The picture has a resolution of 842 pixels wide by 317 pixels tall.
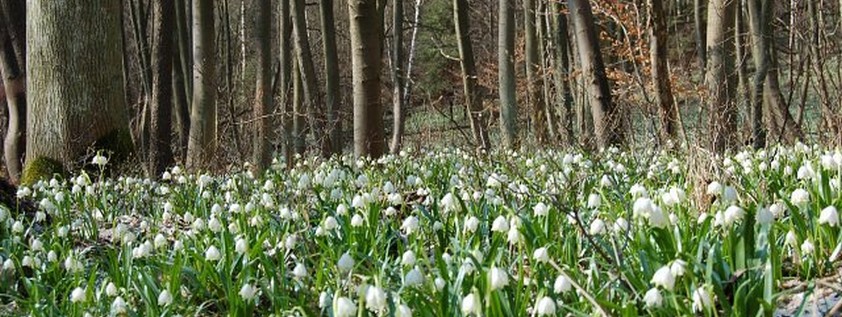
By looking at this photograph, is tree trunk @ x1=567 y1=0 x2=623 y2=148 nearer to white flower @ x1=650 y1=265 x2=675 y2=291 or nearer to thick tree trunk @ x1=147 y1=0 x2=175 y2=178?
thick tree trunk @ x1=147 y1=0 x2=175 y2=178

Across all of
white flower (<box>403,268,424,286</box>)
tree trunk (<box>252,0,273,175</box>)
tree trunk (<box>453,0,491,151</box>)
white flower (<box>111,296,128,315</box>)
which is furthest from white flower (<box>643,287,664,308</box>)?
tree trunk (<box>453,0,491,151</box>)

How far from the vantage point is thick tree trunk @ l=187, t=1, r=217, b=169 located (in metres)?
9.95

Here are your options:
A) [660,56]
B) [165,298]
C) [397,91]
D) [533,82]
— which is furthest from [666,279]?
[397,91]

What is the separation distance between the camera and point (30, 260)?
373 centimetres

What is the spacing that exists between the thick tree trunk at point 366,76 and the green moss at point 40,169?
298 cm

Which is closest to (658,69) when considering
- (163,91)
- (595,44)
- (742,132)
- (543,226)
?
(742,132)

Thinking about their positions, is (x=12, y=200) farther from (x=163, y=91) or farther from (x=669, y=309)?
(x=163, y=91)

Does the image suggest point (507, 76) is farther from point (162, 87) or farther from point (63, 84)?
point (63, 84)

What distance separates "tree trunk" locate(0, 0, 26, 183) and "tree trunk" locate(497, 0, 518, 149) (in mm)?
6011

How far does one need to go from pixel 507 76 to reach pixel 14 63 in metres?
6.52

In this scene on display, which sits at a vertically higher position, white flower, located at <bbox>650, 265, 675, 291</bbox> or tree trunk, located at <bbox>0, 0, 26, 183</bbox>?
tree trunk, located at <bbox>0, 0, 26, 183</bbox>

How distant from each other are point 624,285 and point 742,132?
522cm

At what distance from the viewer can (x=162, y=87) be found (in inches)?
468

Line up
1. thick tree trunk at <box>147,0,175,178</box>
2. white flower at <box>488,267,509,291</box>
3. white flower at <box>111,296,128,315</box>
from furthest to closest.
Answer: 1. thick tree trunk at <box>147,0,175,178</box>
2. white flower at <box>111,296,128,315</box>
3. white flower at <box>488,267,509,291</box>
